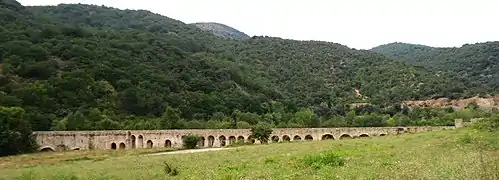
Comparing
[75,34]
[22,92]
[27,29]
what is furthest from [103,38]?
[22,92]

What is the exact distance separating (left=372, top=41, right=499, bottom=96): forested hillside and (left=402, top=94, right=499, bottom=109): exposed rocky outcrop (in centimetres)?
394

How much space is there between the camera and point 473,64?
5054 inches

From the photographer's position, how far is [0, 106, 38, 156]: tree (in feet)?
169

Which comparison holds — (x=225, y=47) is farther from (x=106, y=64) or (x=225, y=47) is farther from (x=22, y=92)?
(x=22, y=92)

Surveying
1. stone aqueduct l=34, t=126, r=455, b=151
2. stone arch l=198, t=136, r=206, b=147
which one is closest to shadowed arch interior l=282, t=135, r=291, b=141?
stone aqueduct l=34, t=126, r=455, b=151

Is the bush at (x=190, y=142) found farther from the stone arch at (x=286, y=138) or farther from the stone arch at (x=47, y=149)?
the stone arch at (x=47, y=149)

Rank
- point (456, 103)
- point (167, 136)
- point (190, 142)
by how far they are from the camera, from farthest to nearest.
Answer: point (456, 103), point (167, 136), point (190, 142)

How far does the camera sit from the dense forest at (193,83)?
77.9 metres

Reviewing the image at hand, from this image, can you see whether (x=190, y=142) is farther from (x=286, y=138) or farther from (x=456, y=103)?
(x=456, y=103)

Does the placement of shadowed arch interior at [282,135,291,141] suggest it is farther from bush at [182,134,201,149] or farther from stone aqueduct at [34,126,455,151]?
bush at [182,134,201,149]

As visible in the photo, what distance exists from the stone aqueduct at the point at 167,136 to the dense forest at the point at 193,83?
494cm

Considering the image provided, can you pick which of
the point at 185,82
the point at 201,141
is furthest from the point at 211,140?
the point at 185,82

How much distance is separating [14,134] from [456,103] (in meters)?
83.4

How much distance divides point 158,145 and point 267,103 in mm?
44423
